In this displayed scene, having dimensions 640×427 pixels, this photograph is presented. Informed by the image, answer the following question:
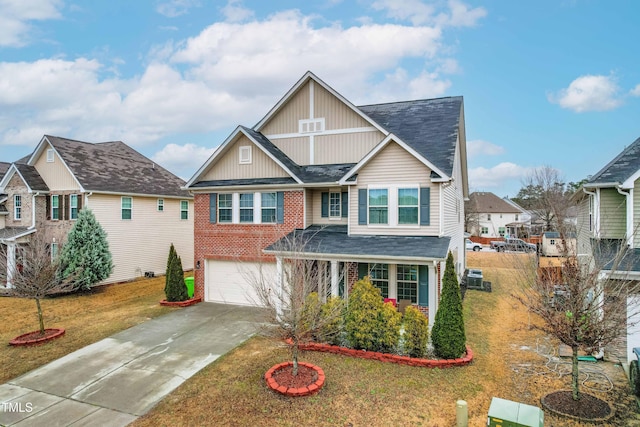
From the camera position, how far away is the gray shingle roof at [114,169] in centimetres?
2047

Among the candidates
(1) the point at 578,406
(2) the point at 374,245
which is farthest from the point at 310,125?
(1) the point at 578,406

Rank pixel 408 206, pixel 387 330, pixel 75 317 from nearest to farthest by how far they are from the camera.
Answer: pixel 387 330 → pixel 408 206 → pixel 75 317

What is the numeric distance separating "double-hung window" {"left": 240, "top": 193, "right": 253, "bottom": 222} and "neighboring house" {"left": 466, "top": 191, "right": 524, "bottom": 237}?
48783mm

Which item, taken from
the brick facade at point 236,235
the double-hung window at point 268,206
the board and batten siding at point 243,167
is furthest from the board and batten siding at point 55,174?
the double-hung window at point 268,206

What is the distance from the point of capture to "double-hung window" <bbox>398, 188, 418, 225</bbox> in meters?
12.8

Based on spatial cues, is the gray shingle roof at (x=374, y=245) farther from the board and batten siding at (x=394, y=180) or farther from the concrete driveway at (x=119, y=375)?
the concrete driveway at (x=119, y=375)

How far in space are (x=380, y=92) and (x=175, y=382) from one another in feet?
84.9

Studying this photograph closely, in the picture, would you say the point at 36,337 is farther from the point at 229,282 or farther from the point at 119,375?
the point at 229,282

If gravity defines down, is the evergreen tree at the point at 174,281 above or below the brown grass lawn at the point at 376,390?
above

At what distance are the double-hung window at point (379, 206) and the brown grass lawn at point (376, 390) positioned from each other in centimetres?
534

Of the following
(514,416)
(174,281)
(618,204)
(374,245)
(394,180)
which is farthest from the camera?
(174,281)

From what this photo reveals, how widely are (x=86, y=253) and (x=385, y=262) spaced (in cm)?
1660

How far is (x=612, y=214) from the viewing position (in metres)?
11.5

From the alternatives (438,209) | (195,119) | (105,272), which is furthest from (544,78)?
(105,272)
